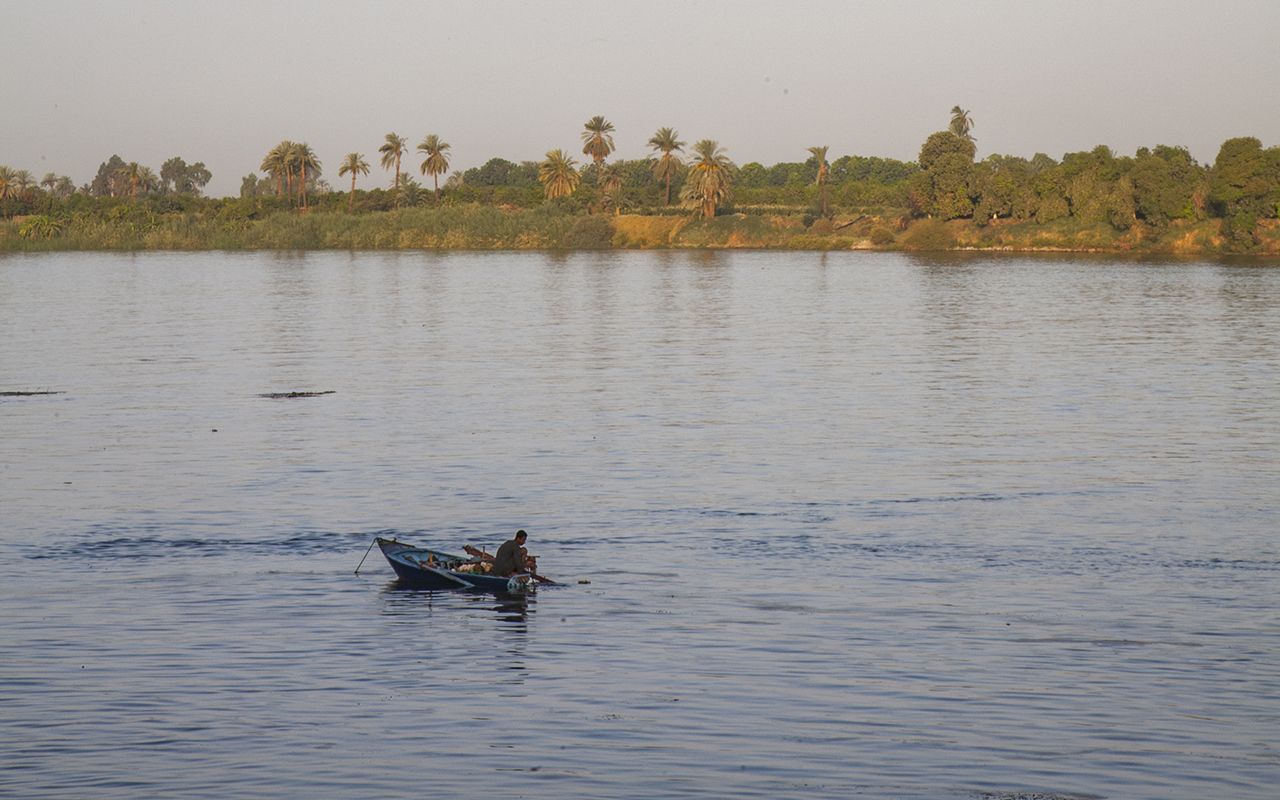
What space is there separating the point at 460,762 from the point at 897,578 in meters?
12.5

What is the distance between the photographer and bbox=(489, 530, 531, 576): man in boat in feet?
91.1

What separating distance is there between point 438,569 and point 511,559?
145 centimetres

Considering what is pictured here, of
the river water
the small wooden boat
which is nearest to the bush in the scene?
the river water

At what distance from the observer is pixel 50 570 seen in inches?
1184

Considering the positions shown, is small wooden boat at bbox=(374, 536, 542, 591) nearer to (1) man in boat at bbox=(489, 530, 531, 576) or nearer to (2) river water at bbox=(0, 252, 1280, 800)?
(1) man in boat at bbox=(489, 530, 531, 576)

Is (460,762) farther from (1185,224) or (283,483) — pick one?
(1185,224)

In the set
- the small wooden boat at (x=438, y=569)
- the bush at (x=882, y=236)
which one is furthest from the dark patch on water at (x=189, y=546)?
the bush at (x=882, y=236)

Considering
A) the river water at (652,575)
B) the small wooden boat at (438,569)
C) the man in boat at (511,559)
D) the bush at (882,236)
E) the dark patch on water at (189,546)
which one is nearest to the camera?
the river water at (652,575)

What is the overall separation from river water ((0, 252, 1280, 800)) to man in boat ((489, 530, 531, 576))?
54cm

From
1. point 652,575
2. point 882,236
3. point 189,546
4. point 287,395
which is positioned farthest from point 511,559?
point 882,236

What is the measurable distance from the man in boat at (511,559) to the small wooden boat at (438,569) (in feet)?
0.52

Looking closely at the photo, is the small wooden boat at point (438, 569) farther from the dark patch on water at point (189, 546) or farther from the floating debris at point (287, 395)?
the floating debris at point (287, 395)

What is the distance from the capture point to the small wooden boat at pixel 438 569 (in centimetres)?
2800

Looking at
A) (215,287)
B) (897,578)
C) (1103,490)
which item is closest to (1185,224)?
(215,287)
